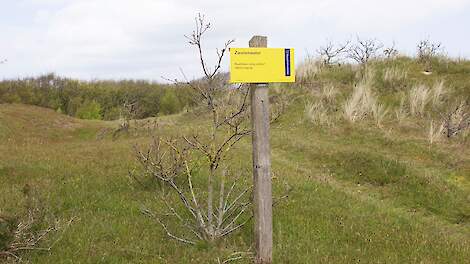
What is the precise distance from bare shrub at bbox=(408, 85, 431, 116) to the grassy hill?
0.17 meters

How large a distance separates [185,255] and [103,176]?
4781 millimetres

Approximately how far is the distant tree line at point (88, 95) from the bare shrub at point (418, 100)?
36.2 meters

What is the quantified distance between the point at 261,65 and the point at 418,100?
12501 mm

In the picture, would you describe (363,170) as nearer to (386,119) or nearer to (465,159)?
(465,159)

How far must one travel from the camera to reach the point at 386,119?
1567 cm

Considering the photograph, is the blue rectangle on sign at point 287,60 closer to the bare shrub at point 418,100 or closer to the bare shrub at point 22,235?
the bare shrub at point 22,235

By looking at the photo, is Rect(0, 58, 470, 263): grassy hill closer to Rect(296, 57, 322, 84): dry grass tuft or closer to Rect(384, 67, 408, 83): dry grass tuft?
Rect(384, 67, 408, 83): dry grass tuft

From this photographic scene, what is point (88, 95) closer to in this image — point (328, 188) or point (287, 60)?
point (328, 188)

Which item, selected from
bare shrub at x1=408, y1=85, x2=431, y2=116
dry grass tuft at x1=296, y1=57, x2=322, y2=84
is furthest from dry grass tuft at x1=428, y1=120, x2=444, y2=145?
dry grass tuft at x1=296, y1=57, x2=322, y2=84

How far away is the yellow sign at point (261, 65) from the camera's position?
16.4 ft

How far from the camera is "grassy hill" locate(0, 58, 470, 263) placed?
5941 mm

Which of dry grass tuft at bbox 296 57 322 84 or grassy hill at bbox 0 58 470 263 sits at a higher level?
dry grass tuft at bbox 296 57 322 84

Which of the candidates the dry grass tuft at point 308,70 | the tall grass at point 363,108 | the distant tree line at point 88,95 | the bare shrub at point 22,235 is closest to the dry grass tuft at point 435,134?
the tall grass at point 363,108

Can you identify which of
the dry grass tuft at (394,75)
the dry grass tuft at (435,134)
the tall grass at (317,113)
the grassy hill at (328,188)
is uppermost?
the dry grass tuft at (394,75)
